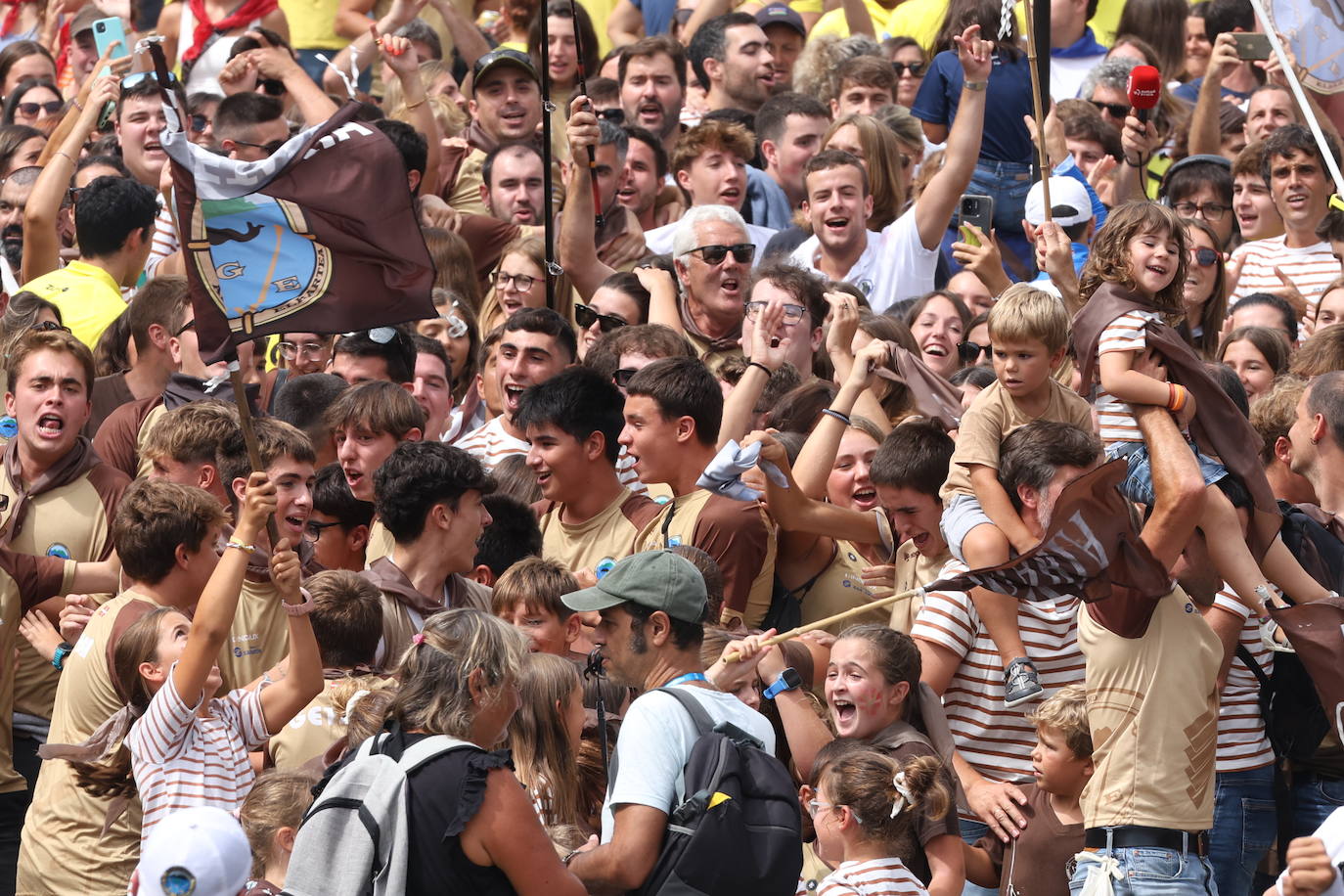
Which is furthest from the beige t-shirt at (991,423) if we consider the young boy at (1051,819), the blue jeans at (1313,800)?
the blue jeans at (1313,800)

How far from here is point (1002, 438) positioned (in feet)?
22.9

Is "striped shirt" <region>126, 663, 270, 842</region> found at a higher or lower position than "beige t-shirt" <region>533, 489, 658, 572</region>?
higher

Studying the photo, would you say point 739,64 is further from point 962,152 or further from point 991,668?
point 991,668

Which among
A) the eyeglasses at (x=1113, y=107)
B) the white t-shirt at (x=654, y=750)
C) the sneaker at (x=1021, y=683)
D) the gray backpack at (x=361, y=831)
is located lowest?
the sneaker at (x=1021, y=683)

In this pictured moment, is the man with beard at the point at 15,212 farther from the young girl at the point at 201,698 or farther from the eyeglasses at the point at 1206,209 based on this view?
the eyeglasses at the point at 1206,209

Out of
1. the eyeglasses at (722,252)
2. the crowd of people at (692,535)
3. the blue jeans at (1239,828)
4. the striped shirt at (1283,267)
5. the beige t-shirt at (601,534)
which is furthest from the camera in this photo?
the striped shirt at (1283,267)

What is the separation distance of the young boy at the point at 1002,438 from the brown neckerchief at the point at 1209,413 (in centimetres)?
27

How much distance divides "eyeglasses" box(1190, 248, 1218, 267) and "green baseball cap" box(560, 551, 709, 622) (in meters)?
4.16

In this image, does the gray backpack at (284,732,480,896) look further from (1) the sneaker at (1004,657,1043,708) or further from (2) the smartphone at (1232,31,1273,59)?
(2) the smartphone at (1232,31,1273,59)

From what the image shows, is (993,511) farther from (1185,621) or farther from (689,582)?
(689,582)

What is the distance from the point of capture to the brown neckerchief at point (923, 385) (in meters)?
8.00

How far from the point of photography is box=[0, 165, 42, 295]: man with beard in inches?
438

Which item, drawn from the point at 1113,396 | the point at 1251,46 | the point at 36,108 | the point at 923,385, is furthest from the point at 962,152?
the point at 36,108

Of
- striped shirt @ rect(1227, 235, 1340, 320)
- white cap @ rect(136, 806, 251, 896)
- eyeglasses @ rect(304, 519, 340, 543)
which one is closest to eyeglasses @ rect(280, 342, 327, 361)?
eyeglasses @ rect(304, 519, 340, 543)
